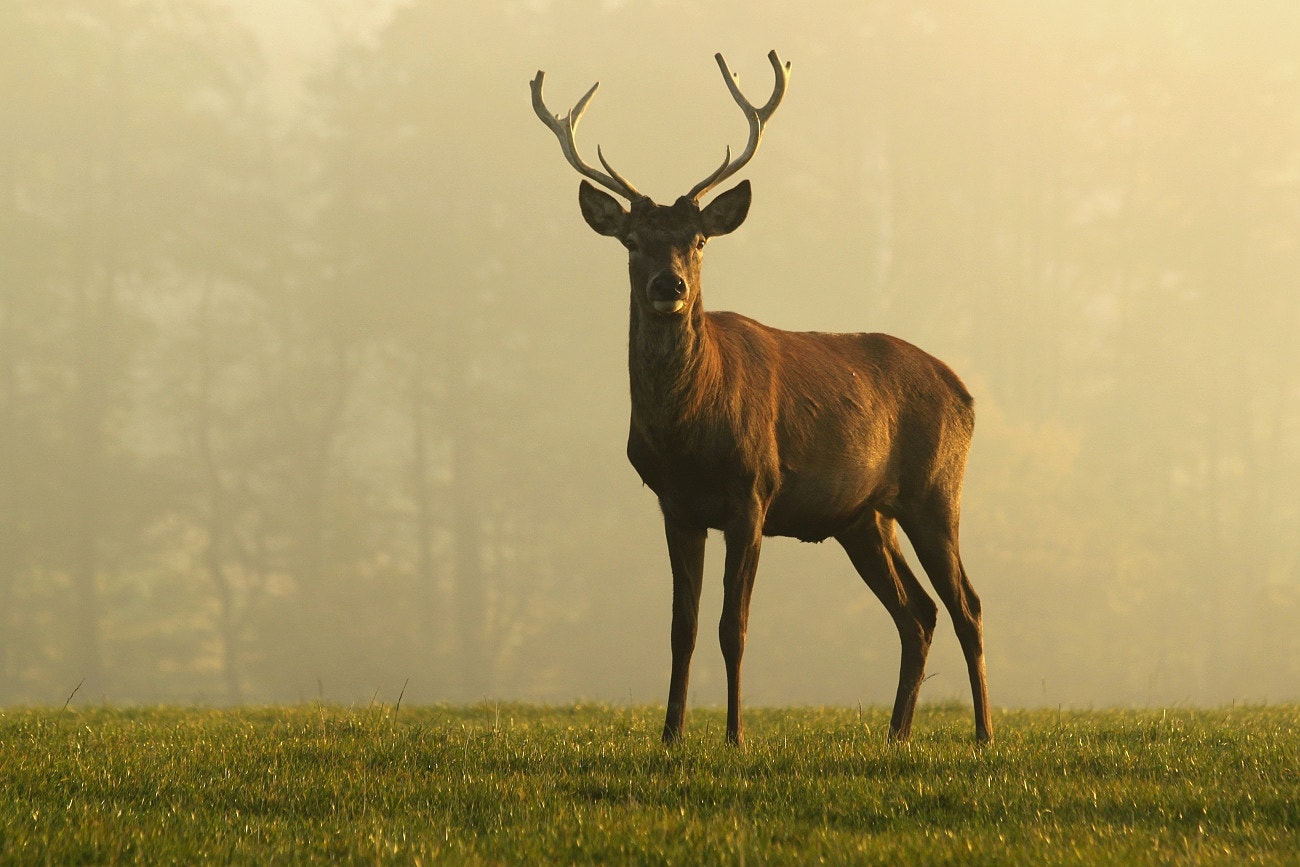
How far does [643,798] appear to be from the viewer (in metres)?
6.34

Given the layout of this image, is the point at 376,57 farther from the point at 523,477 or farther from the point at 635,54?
the point at 523,477

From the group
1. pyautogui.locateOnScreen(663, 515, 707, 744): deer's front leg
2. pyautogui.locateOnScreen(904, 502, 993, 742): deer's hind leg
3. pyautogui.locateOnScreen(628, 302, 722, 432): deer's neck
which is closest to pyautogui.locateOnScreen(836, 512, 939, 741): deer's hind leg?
pyautogui.locateOnScreen(904, 502, 993, 742): deer's hind leg

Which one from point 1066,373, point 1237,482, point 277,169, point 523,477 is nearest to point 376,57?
point 277,169

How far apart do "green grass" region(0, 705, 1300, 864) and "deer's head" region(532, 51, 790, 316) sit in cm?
263

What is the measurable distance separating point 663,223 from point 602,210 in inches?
24.5

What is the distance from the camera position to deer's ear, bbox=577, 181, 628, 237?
349 inches

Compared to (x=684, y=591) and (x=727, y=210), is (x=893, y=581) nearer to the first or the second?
(x=684, y=591)

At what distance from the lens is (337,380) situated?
43.8m

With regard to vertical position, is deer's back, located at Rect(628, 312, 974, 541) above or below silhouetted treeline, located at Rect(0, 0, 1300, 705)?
below

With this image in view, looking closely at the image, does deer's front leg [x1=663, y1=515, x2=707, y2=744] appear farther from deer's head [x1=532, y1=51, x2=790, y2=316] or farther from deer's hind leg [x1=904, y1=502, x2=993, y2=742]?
deer's hind leg [x1=904, y1=502, x2=993, y2=742]

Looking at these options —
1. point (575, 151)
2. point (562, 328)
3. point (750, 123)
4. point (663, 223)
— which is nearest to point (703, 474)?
point (663, 223)

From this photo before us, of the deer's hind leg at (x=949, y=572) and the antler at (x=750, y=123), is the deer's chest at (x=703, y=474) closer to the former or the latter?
the antler at (x=750, y=123)

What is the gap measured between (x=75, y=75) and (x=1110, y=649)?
38.0 metres

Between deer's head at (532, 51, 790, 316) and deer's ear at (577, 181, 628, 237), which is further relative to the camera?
deer's ear at (577, 181, 628, 237)
